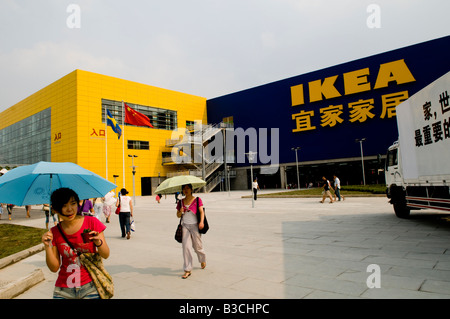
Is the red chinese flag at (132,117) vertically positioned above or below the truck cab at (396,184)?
above

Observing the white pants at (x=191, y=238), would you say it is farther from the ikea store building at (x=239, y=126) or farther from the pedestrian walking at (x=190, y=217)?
the ikea store building at (x=239, y=126)

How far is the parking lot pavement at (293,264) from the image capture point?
4398mm

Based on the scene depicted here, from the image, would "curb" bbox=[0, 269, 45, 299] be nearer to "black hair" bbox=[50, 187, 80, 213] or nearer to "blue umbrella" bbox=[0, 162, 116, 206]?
"blue umbrella" bbox=[0, 162, 116, 206]

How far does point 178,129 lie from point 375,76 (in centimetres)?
2878

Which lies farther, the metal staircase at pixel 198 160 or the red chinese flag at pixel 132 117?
the metal staircase at pixel 198 160

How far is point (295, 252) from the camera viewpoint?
680cm

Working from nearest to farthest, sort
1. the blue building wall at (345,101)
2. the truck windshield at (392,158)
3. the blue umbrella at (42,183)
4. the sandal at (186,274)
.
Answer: the blue umbrella at (42,183) → the sandal at (186,274) → the truck windshield at (392,158) → the blue building wall at (345,101)

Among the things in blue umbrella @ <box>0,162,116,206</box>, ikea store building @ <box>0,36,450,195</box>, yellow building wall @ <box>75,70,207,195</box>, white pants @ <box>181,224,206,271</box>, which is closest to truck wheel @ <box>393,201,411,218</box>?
white pants @ <box>181,224,206,271</box>

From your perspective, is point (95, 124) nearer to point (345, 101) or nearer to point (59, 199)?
point (345, 101)

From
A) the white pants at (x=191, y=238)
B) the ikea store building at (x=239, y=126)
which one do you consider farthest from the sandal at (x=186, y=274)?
the ikea store building at (x=239, y=126)

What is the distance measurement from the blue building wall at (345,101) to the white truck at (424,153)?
1060 inches

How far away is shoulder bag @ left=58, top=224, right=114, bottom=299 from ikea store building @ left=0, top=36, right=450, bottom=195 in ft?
98.4

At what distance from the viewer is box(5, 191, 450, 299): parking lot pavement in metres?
4.40

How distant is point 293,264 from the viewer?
5816 millimetres
